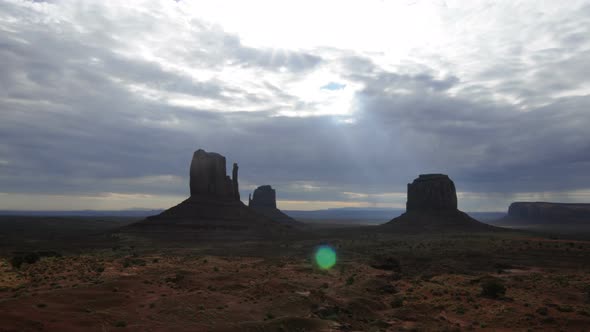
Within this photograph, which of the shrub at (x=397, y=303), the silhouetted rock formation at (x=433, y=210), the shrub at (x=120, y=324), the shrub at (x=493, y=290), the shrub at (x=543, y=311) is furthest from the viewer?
the silhouetted rock formation at (x=433, y=210)

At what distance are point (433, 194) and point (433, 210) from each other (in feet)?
18.7

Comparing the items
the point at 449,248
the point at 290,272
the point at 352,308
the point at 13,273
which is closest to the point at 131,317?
the point at 352,308

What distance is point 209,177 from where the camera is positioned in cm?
12306

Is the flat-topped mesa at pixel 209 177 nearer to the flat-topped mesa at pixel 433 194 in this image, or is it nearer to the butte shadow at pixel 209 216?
the butte shadow at pixel 209 216

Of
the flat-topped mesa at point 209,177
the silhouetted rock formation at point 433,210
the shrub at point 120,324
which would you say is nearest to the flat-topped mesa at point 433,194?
the silhouetted rock formation at point 433,210

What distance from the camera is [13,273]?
34.2 m

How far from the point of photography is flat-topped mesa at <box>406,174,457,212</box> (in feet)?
446

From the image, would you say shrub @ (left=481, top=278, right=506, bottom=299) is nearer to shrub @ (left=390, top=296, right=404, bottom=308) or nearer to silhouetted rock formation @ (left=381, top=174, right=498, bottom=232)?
shrub @ (left=390, top=296, right=404, bottom=308)

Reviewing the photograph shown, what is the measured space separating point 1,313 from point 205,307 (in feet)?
36.9

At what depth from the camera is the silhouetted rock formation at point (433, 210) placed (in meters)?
124

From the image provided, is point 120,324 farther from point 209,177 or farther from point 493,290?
point 209,177

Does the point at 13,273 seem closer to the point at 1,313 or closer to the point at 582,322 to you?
the point at 1,313

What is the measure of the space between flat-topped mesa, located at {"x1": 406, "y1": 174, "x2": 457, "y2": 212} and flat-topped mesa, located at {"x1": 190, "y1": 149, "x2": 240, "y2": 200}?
68.4 m

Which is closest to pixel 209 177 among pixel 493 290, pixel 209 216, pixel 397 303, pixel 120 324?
pixel 209 216
